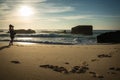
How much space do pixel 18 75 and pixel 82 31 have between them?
71.0m

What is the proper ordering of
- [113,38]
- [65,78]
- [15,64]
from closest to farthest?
[65,78] → [15,64] → [113,38]

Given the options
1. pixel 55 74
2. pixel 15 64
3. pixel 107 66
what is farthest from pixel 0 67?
pixel 107 66

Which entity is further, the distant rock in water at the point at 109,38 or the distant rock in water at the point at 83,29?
the distant rock in water at the point at 83,29

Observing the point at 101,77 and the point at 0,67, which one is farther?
the point at 0,67

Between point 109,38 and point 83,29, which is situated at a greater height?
point 83,29

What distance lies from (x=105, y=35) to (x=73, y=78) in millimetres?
23357

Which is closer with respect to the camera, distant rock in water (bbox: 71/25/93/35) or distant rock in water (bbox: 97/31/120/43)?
distant rock in water (bbox: 97/31/120/43)

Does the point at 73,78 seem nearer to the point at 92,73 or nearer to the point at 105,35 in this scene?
the point at 92,73

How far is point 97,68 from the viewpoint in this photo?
7.46 metres

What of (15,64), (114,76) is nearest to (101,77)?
(114,76)

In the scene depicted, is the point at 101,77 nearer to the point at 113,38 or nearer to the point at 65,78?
the point at 65,78

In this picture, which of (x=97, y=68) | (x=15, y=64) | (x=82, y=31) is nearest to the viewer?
(x=97, y=68)

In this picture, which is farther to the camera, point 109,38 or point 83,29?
point 83,29

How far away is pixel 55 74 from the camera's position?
660 centimetres
